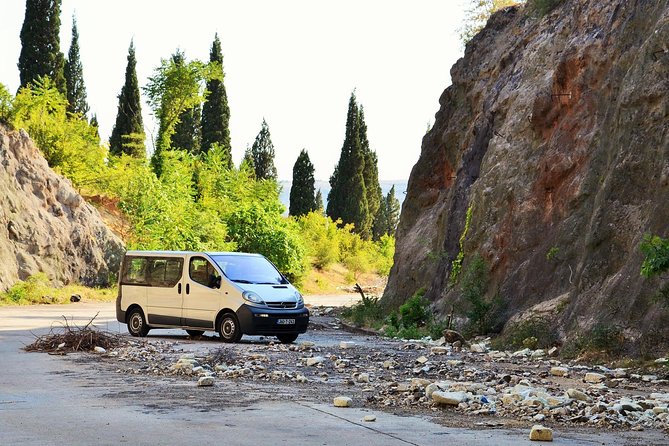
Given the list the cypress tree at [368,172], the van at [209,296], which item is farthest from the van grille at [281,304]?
the cypress tree at [368,172]

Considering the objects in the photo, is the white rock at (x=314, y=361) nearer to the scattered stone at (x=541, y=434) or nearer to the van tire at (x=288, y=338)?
the van tire at (x=288, y=338)

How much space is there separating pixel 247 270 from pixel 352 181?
65.3 m

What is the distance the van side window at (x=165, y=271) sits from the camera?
936 inches

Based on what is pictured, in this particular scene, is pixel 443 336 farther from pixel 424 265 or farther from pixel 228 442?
pixel 228 442

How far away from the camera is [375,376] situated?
15.3 metres

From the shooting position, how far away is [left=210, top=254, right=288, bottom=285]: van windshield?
23031 mm

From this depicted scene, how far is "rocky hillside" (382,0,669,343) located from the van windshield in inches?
200

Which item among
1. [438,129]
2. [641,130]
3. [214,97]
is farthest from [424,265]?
[214,97]

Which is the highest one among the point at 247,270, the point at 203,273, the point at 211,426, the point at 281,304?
the point at 247,270

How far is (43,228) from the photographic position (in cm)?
4566

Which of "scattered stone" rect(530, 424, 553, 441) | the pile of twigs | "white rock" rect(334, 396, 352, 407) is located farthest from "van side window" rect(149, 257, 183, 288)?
"scattered stone" rect(530, 424, 553, 441)

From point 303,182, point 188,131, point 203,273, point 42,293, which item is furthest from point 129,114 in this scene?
point 203,273

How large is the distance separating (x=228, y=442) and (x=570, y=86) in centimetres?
1866

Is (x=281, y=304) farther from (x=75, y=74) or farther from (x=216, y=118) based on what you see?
(x=75, y=74)
